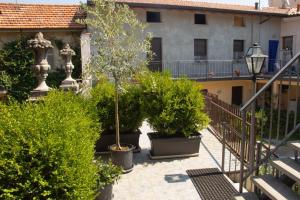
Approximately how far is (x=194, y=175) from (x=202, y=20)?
15.2m

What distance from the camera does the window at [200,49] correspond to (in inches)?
751

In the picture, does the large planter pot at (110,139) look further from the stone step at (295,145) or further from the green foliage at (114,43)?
the stone step at (295,145)

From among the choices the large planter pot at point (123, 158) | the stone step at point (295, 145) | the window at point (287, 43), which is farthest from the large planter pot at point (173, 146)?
the window at point (287, 43)

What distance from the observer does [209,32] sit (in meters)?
19.1

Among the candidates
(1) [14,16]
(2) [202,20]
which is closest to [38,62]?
(1) [14,16]

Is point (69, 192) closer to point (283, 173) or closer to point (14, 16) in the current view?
point (283, 173)

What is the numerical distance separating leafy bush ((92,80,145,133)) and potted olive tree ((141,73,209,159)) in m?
0.33

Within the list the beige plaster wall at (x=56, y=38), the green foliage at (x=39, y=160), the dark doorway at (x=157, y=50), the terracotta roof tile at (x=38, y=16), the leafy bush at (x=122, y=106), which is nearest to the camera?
the green foliage at (x=39, y=160)

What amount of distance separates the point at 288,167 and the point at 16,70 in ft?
46.9

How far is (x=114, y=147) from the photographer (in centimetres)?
610

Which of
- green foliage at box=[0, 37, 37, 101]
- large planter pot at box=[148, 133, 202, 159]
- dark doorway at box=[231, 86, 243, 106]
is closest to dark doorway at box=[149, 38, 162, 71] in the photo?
dark doorway at box=[231, 86, 243, 106]

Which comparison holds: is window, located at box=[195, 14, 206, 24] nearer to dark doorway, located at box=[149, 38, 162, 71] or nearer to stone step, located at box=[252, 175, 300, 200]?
dark doorway, located at box=[149, 38, 162, 71]

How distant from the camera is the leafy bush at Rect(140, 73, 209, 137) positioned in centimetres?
645

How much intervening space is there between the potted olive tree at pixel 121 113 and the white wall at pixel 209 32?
37.2ft
